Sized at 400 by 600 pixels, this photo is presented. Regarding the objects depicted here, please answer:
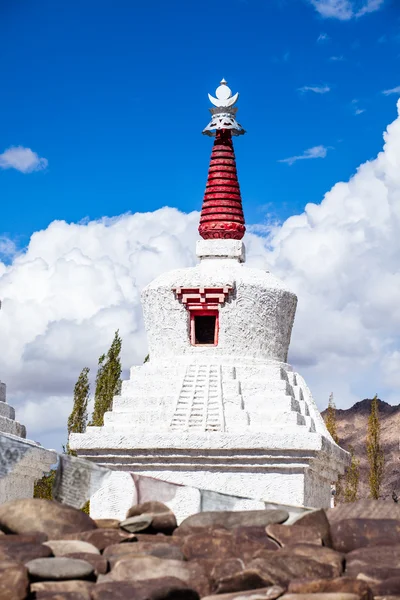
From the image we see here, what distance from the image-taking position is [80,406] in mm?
27125

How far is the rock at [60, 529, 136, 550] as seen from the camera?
8.34 m

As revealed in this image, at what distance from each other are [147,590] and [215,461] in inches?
354

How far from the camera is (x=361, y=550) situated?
8141 millimetres

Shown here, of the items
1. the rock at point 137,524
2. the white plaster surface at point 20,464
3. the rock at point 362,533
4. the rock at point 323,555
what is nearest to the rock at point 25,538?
the rock at point 137,524

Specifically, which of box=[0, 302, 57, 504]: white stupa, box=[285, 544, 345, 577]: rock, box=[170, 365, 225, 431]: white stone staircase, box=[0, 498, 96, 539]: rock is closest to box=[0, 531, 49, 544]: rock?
box=[0, 498, 96, 539]: rock

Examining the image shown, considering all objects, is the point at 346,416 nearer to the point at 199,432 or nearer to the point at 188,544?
the point at 199,432

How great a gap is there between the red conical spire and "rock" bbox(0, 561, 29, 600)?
12.5 metres

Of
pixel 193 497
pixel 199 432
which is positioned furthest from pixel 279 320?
pixel 193 497

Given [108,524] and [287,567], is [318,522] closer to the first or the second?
[287,567]

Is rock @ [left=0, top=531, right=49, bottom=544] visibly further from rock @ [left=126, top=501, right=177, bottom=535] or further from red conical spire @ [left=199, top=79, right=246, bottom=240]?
red conical spire @ [left=199, top=79, right=246, bottom=240]

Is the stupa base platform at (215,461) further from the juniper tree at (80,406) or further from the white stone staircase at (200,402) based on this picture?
the juniper tree at (80,406)

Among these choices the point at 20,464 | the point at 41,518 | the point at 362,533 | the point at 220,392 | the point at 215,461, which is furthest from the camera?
the point at 220,392

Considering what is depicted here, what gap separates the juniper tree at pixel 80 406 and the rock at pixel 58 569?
18.8 m

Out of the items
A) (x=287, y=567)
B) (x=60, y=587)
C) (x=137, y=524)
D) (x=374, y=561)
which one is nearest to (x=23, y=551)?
(x=60, y=587)
